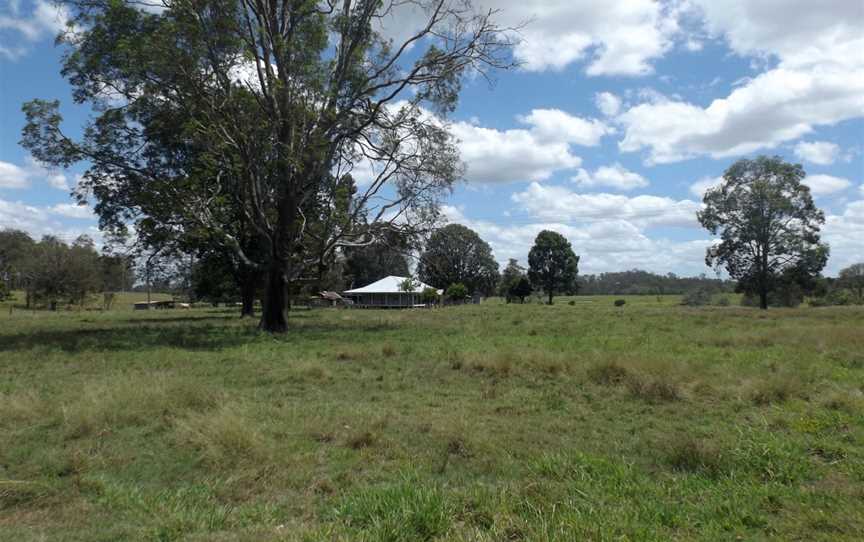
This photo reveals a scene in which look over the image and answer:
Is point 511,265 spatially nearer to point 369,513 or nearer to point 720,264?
point 720,264

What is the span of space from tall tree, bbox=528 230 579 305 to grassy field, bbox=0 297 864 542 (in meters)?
80.0

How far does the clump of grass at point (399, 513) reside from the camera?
14.1 ft

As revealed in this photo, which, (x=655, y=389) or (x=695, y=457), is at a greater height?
(x=655, y=389)

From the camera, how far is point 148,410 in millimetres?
8219

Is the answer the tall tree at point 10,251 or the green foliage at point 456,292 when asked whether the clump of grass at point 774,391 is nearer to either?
the green foliage at point 456,292

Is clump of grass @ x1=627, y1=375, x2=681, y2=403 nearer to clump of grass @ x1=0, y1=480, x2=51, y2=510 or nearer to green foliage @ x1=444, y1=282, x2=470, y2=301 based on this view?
clump of grass @ x1=0, y1=480, x2=51, y2=510

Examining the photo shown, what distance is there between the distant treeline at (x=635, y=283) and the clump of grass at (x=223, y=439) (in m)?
107

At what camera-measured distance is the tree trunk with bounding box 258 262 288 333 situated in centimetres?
2489

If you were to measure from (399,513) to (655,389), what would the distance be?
6.56 meters

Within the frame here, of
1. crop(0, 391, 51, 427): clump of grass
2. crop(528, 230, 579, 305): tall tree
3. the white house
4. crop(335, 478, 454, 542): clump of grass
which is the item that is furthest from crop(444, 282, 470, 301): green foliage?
crop(335, 478, 454, 542): clump of grass

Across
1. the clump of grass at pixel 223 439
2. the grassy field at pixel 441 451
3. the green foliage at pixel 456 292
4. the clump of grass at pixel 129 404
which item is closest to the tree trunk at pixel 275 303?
the grassy field at pixel 441 451

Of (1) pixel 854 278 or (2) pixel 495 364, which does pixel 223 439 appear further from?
(1) pixel 854 278

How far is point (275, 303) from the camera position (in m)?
25.0

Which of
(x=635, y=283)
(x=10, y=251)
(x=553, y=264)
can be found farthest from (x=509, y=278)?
(x=10, y=251)
